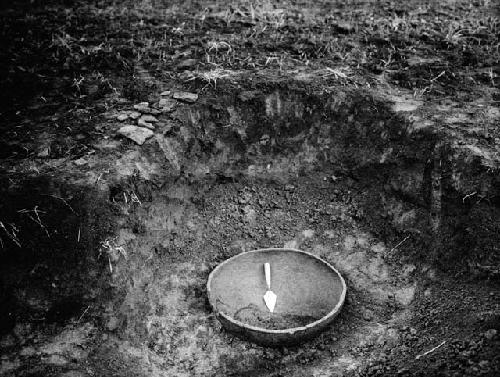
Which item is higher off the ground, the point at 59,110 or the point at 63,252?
the point at 59,110

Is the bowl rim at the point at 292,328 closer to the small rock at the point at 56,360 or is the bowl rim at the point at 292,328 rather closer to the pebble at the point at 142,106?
the small rock at the point at 56,360

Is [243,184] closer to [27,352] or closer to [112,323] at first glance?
[112,323]

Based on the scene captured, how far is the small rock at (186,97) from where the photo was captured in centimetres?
333

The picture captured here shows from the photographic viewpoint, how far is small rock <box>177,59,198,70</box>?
3654mm

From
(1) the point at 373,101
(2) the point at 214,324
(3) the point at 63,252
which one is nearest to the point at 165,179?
(3) the point at 63,252

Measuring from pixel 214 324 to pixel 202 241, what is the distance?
27.4 inches

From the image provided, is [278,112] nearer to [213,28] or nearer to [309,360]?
[213,28]

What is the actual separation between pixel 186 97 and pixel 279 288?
1.57m

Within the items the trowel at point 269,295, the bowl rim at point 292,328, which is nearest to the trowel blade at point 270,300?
the trowel at point 269,295

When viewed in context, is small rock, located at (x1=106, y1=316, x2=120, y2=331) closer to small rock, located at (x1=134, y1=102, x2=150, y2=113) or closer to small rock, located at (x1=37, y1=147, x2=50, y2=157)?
small rock, located at (x1=37, y1=147, x2=50, y2=157)

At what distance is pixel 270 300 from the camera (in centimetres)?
280

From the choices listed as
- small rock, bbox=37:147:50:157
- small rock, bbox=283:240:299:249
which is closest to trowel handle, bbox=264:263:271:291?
small rock, bbox=283:240:299:249

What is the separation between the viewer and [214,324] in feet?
9.00

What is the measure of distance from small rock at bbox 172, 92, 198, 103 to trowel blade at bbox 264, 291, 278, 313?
1529 mm
